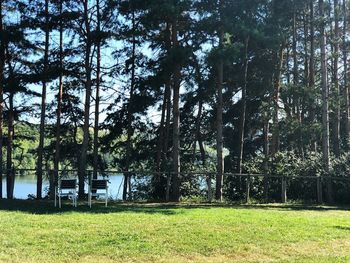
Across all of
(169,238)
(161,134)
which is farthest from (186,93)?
(169,238)

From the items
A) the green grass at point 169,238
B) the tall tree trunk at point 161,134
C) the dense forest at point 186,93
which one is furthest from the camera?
the tall tree trunk at point 161,134

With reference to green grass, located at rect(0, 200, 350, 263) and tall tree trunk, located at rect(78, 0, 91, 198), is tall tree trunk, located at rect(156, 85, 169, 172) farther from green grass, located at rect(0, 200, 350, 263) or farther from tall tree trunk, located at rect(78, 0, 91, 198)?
green grass, located at rect(0, 200, 350, 263)

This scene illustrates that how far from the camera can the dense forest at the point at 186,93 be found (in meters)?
16.9

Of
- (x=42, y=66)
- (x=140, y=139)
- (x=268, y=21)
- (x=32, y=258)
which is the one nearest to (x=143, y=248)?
(x=32, y=258)

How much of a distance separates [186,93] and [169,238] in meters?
13.1

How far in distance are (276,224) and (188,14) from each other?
33.8 ft

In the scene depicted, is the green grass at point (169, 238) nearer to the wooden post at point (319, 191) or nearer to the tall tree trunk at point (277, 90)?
the wooden post at point (319, 191)

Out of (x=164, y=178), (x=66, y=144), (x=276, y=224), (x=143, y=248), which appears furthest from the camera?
(x=66, y=144)

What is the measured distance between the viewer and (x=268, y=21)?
18625 mm

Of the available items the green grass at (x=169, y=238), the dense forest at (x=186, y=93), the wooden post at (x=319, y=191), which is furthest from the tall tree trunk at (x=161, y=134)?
the green grass at (x=169, y=238)

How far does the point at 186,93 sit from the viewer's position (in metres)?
20.8

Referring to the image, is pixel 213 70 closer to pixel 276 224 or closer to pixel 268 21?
pixel 268 21

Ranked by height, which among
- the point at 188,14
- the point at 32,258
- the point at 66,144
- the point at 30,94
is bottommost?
the point at 32,258

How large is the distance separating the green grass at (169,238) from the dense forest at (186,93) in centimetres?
585
